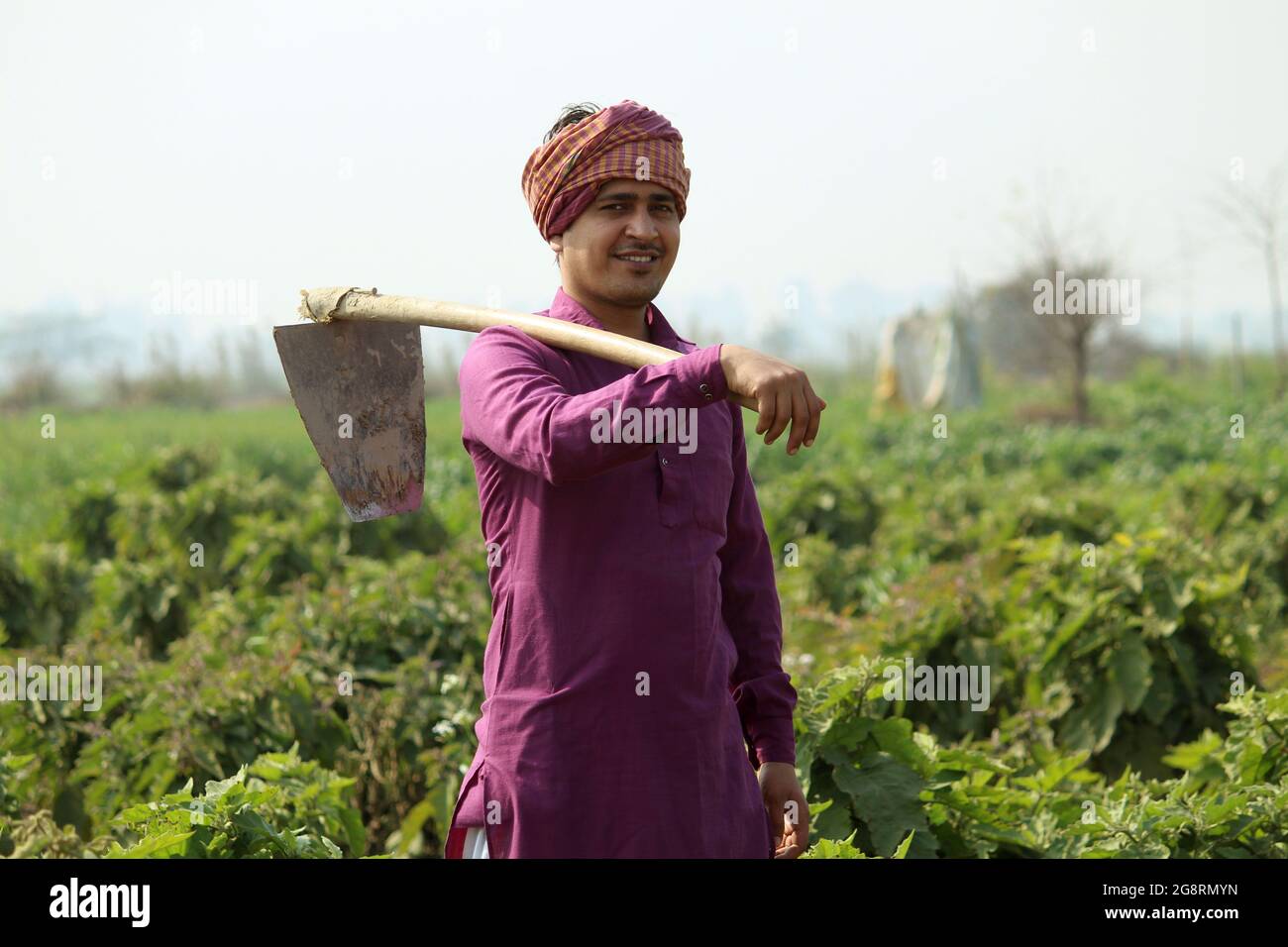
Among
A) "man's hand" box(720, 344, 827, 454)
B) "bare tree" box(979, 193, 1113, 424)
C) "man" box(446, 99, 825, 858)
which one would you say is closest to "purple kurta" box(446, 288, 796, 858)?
"man" box(446, 99, 825, 858)

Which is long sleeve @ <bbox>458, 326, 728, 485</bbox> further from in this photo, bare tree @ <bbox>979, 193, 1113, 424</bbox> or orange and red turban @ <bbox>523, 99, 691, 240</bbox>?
bare tree @ <bbox>979, 193, 1113, 424</bbox>

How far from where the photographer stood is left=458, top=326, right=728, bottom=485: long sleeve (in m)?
1.99

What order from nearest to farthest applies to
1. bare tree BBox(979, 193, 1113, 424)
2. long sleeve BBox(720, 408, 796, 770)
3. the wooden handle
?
the wooden handle → long sleeve BBox(720, 408, 796, 770) → bare tree BBox(979, 193, 1113, 424)

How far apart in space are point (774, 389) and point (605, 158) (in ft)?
2.07

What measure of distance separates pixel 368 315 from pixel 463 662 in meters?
2.77

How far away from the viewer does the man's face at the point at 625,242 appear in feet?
7.75

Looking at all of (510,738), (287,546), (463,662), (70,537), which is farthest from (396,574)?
(70,537)

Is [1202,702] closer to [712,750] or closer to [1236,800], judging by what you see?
[1236,800]

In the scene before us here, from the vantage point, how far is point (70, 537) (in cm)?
940

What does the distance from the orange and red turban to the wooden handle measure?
0.20 metres

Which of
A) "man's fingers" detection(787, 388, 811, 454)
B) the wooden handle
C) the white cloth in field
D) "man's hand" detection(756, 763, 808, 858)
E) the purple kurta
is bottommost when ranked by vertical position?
"man's hand" detection(756, 763, 808, 858)

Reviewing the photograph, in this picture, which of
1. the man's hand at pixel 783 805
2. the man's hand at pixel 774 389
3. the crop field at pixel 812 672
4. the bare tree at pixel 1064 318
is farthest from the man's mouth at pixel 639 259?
the bare tree at pixel 1064 318

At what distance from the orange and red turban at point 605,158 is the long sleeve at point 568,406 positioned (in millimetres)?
331

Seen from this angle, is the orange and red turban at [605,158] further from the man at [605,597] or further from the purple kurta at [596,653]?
the purple kurta at [596,653]
